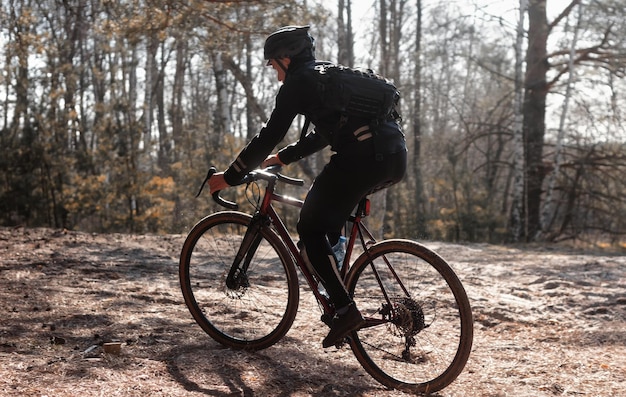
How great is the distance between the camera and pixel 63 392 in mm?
2680

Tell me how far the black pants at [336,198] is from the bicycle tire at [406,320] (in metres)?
0.21

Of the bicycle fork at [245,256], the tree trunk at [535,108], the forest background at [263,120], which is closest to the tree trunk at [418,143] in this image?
the forest background at [263,120]


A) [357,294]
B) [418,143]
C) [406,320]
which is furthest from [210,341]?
[418,143]

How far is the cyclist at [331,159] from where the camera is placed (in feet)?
9.63

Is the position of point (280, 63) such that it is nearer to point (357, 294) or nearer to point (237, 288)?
point (357, 294)

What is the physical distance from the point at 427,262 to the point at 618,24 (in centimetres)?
1275

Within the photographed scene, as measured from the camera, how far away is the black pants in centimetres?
296

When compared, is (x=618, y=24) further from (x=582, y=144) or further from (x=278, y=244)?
(x=278, y=244)

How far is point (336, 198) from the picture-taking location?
301 cm

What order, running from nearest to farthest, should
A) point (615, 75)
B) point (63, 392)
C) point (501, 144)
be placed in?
point (63, 392) < point (615, 75) < point (501, 144)

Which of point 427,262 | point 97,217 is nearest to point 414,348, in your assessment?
point 427,262

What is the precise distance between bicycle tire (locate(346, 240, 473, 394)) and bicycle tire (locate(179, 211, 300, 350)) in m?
0.47

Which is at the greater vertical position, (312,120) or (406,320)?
(312,120)

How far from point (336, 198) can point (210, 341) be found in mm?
1419
